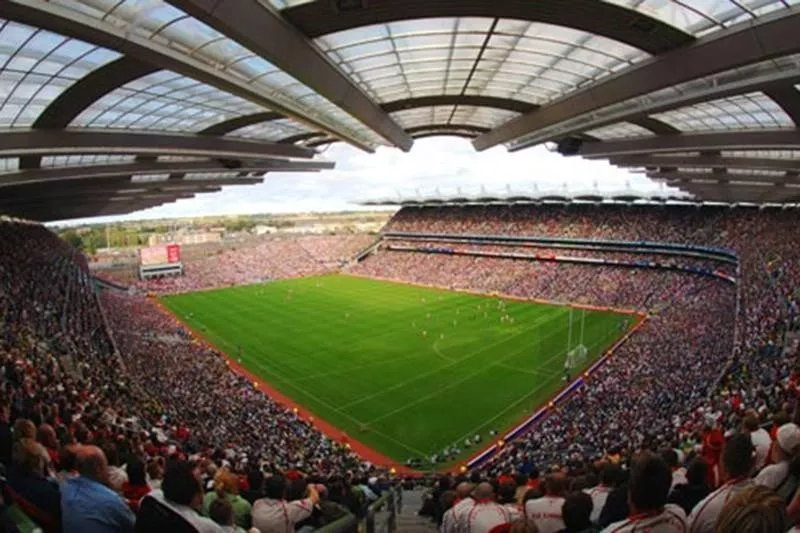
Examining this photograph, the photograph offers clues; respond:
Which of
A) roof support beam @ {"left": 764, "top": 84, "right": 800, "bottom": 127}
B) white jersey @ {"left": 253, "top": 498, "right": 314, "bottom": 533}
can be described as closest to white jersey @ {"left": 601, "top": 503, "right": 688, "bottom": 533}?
white jersey @ {"left": 253, "top": 498, "right": 314, "bottom": 533}

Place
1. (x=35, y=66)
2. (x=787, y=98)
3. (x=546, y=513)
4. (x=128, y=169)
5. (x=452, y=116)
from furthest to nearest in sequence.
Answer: (x=452, y=116), (x=128, y=169), (x=787, y=98), (x=35, y=66), (x=546, y=513)

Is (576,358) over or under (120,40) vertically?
under

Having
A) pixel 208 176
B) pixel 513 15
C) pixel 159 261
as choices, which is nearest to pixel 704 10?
pixel 513 15

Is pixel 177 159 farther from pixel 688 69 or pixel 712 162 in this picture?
pixel 712 162

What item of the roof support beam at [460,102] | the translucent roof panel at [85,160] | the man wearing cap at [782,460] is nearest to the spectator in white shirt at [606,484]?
the man wearing cap at [782,460]

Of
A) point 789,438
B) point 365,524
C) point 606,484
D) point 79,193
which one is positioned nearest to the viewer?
point 789,438

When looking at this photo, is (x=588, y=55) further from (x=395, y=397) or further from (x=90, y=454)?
(x=395, y=397)

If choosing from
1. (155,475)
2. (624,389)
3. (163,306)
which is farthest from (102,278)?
(155,475)
